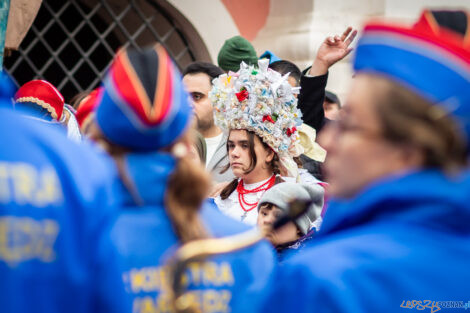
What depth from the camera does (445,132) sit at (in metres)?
1.35

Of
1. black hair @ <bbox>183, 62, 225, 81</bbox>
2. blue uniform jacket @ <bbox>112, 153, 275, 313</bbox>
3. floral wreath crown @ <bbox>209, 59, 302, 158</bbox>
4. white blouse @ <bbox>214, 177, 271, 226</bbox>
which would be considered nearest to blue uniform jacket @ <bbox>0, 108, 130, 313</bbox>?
blue uniform jacket @ <bbox>112, 153, 275, 313</bbox>

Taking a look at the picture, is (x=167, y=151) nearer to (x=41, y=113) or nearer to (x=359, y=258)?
(x=359, y=258)

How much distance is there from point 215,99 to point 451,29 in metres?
2.77

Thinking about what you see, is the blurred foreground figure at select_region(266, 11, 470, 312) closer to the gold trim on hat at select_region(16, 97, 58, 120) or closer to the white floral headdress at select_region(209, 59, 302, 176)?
the white floral headdress at select_region(209, 59, 302, 176)

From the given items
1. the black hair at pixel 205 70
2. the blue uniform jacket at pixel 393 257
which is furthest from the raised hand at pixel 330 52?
the blue uniform jacket at pixel 393 257

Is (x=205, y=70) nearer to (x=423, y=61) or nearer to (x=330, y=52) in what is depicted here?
(x=330, y=52)

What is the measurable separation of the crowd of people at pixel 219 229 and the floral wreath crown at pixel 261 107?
2.32 meters

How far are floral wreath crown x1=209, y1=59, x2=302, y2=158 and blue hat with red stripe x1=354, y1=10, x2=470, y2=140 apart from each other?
257 cm

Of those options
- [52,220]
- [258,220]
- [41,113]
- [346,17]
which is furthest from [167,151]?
[346,17]

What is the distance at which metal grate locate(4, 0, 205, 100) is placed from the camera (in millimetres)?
6820

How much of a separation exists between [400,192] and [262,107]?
9.24ft

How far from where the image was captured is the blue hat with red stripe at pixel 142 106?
1660 millimetres

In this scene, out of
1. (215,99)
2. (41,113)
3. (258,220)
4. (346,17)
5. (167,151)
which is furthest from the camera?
(346,17)

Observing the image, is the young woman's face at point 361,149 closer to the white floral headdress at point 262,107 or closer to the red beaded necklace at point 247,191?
the red beaded necklace at point 247,191
